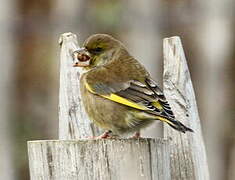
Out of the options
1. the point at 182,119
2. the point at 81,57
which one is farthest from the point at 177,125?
the point at 81,57

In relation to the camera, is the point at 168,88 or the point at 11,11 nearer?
the point at 168,88

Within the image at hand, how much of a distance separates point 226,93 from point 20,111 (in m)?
1.61

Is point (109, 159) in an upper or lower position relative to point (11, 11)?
lower

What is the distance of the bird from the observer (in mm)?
5438

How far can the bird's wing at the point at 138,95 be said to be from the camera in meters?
5.34

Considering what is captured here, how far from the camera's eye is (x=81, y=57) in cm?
579

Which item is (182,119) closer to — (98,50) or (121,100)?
(121,100)

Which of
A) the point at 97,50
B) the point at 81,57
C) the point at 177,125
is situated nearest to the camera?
the point at 177,125

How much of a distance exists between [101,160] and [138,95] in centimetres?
90

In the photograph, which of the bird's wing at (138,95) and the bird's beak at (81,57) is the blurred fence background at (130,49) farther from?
the bird's wing at (138,95)

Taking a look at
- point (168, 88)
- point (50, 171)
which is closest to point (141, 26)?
point (168, 88)

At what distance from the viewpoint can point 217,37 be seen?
880 cm

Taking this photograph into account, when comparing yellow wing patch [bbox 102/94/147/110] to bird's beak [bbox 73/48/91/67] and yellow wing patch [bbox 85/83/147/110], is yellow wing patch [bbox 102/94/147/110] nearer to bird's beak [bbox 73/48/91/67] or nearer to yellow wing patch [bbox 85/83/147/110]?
yellow wing patch [bbox 85/83/147/110]

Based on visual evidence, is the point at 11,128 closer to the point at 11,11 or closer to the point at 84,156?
the point at 11,11
